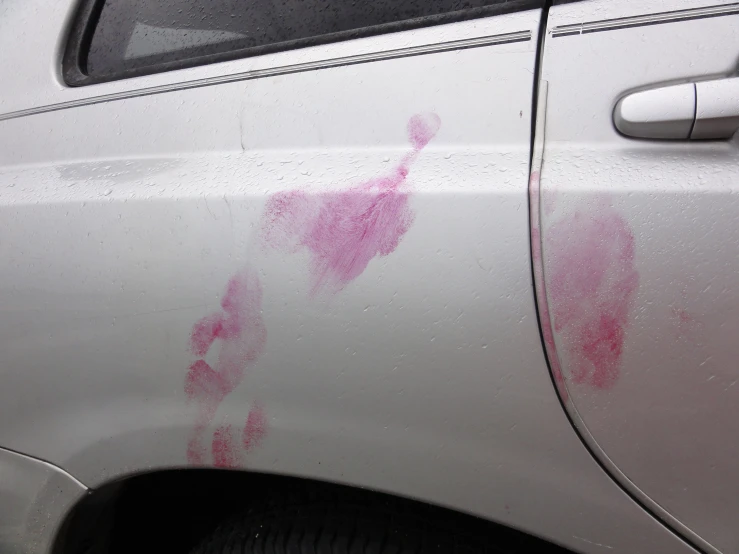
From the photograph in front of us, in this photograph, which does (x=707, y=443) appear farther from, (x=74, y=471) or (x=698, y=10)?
(x=74, y=471)

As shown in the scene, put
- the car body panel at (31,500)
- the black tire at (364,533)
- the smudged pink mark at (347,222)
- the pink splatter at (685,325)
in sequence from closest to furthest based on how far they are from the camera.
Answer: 1. the pink splatter at (685,325)
2. the smudged pink mark at (347,222)
3. the black tire at (364,533)
4. the car body panel at (31,500)

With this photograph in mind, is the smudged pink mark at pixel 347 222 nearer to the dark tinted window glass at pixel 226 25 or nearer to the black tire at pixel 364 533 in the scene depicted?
the dark tinted window glass at pixel 226 25

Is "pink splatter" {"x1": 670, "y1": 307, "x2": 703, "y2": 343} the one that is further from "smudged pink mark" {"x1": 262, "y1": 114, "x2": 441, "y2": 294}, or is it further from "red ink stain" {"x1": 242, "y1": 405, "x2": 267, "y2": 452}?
"red ink stain" {"x1": 242, "y1": 405, "x2": 267, "y2": 452}

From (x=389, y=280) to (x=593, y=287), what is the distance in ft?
0.91

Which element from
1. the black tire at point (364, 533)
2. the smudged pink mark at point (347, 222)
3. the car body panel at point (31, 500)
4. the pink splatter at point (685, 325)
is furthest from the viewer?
the car body panel at point (31, 500)

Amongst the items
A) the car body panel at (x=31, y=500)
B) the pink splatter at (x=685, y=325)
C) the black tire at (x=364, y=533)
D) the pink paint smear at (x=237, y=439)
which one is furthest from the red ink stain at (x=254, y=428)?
the pink splatter at (x=685, y=325)

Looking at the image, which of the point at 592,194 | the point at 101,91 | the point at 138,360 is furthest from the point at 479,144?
the point at 101,91

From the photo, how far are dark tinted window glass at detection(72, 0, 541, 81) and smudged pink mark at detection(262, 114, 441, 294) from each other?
0.72 ft

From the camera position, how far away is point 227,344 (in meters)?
1.08

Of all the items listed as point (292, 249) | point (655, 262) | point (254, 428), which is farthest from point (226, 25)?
point (655, 262)

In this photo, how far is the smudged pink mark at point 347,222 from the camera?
100 centimetres

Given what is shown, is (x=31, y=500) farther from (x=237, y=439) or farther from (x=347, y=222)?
(x=347, y=222)

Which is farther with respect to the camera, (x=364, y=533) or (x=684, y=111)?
(x=364, y=533)

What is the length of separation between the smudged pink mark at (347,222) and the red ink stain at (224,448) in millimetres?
288
